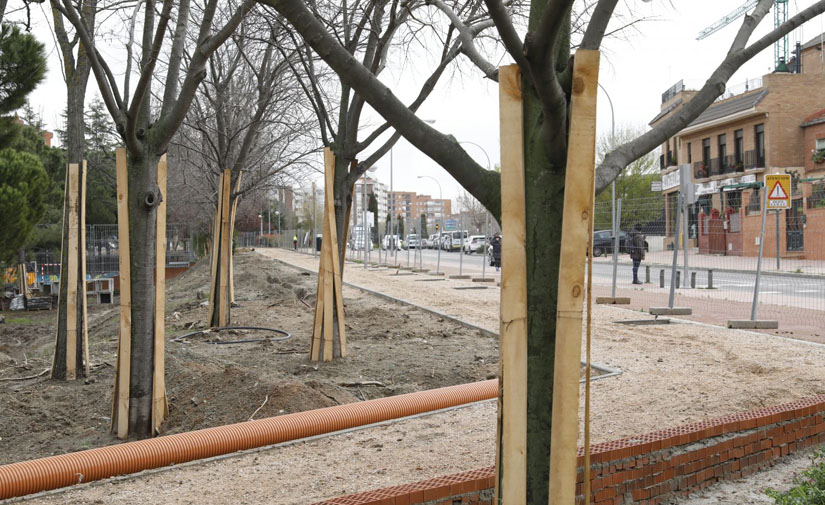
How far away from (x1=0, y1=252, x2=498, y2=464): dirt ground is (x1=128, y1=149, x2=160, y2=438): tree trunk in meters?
0.29

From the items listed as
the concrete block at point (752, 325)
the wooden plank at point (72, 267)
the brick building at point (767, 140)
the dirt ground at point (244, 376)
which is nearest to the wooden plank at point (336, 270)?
the dirt ground at point (244, 376)

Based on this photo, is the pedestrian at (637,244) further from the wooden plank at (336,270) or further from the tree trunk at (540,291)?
the tree trunk at (540,291)

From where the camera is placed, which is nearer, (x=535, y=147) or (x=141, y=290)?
(x=535, y=147)

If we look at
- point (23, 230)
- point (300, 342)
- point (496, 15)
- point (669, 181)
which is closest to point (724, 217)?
point (300, 342)

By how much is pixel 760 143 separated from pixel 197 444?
1743 inches

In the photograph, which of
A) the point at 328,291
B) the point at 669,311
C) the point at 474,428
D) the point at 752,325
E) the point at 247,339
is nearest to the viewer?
the point at 474,428

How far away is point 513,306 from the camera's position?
2.98 metres

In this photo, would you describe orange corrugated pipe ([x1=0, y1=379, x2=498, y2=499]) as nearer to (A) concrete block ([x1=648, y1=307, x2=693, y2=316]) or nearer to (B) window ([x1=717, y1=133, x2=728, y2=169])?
(A) concrete block ([x1=648, y1=307, x2=693, y2=316])

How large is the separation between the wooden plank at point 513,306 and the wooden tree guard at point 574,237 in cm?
16

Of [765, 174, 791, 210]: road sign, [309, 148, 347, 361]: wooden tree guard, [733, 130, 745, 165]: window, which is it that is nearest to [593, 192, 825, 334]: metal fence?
[765, 174, 791, 210]: road sign

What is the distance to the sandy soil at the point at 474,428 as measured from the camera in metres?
3.98

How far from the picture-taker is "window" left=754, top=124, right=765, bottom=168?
136 feet

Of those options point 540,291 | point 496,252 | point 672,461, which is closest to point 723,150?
point 496,252

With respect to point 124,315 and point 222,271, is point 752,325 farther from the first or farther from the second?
point 124,315
